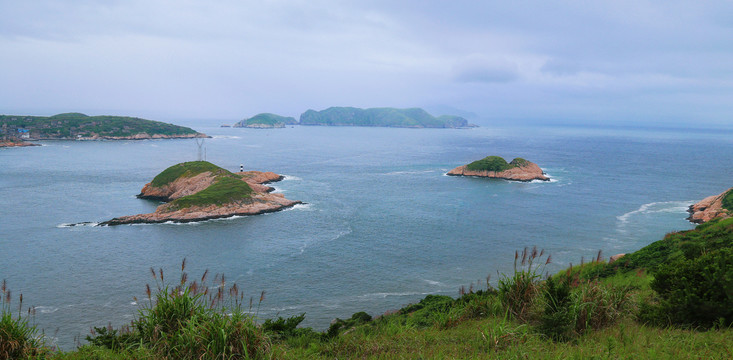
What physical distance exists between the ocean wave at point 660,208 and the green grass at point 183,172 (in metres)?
58.7

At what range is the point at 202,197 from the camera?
58500mm

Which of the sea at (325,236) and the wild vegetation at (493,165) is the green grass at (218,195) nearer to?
the sea at (325,236)

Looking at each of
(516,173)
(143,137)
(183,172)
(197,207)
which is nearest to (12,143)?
(143,137)

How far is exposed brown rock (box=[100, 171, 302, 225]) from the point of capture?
53419 millimetres

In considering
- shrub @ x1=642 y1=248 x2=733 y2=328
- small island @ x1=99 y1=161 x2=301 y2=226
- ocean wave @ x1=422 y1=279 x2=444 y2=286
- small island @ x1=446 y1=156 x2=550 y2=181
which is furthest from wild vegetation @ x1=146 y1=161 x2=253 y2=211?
shrub @ x1=642 y1=248 x2=733 y2=328

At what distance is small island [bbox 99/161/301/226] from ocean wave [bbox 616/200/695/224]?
4487cm

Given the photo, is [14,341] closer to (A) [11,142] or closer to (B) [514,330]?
(B) [514,330]

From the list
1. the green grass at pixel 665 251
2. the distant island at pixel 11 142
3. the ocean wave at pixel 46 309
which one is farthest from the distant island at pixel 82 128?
the green grass at pixel 665 251

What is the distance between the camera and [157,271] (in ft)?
118

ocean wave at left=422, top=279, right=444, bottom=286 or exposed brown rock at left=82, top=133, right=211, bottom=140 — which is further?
exposed brown rock at left=82, top=133, right=211, bottom=140

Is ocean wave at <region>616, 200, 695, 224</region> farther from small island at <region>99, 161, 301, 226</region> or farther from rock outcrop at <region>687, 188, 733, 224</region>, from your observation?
small island at <region>99, 161, 301, 226</region>

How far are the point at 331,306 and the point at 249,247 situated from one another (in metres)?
16.3

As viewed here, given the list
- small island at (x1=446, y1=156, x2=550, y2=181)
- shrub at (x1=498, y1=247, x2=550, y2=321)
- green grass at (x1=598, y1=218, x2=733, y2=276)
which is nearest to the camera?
shrub at (x1=498, y1=247, x2=550, y2=321)

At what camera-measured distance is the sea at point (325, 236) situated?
31.5 m
